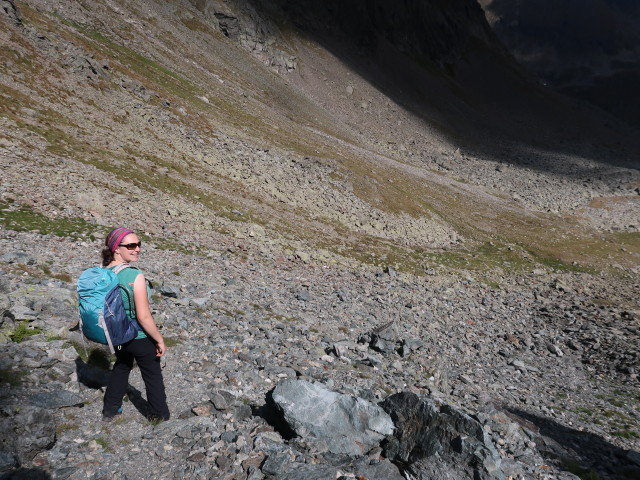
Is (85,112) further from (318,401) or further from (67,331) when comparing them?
(318,401)

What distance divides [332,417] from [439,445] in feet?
Result: 6.77

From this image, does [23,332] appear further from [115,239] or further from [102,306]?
[115,239]

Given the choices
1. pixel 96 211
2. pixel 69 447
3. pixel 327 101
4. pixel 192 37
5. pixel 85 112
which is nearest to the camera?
pixel 69 447

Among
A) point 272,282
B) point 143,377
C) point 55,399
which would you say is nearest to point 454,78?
point 272,282

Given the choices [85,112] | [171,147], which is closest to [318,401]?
[171,147]

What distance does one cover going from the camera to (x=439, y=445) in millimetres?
7020

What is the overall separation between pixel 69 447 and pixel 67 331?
11.4ft

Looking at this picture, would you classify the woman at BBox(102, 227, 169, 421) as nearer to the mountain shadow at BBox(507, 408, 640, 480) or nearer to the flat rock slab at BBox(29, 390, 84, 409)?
the flat rock slab at BBox(29, 390, 84, 409)

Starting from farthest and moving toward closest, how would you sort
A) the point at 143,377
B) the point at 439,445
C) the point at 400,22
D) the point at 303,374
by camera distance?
the point at 400,22
the point at 303,374
the point at 439,445
the point at 143,377

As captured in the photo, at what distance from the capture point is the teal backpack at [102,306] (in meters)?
5.85

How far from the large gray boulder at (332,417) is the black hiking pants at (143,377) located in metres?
2.11

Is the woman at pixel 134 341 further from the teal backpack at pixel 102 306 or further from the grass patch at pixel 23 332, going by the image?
the grass patch at pixel 23 332

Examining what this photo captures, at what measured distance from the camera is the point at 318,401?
7.39 metres

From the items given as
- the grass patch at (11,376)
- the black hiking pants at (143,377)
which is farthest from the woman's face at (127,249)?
the grass patch at (11,376)
